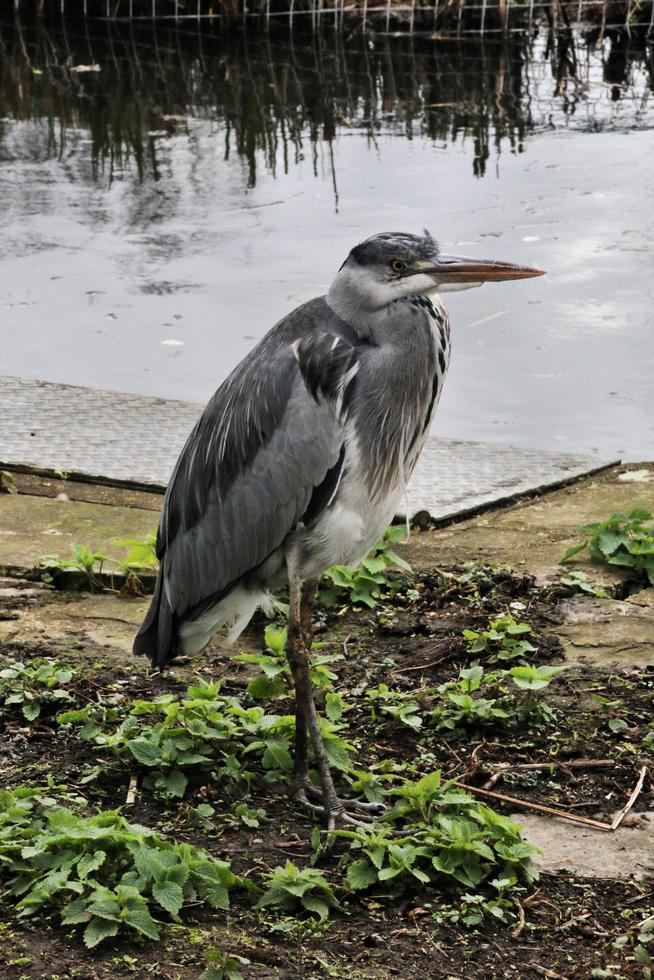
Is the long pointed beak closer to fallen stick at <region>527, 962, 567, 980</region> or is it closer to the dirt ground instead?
the dirt ground

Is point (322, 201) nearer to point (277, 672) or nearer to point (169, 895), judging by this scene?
point (277, 672)

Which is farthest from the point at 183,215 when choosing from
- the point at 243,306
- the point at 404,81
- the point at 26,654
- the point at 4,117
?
the point at 26,654

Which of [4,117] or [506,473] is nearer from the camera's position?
[506,473]

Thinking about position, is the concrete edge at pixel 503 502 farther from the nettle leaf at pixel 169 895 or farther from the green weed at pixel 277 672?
the nettle leaf at pixel 169 895

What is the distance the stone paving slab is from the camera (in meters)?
5.54

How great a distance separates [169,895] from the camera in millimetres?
3014

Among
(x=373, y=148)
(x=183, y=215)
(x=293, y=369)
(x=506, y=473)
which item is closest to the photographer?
(x=293, y=369)

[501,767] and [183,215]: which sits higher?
[183,215]

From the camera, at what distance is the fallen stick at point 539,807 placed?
354 centimetres

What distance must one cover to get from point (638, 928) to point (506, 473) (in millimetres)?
2809

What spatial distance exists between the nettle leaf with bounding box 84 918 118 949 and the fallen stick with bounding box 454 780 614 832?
1.08m

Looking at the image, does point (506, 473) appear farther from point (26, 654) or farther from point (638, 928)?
point (638, 928)

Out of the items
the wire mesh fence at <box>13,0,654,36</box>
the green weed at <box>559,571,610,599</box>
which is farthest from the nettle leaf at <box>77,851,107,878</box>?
the wire mesh fence at <box>13,0,654,36</box>

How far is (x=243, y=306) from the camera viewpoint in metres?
7.99
